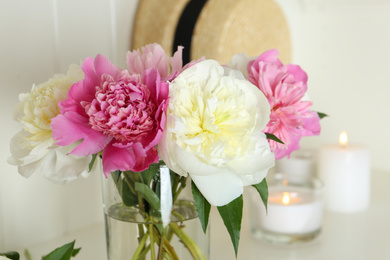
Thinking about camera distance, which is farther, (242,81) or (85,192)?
(85,192)

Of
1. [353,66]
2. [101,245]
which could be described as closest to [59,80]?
[101,245]

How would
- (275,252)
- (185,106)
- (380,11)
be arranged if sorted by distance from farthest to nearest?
(380,11)
(275,252)
(185,106)

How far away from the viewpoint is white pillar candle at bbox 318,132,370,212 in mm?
888

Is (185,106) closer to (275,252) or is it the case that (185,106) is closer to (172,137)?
(172,137)

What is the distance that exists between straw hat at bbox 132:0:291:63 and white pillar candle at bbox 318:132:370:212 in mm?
243

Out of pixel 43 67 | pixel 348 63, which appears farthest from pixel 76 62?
pixel 348 63

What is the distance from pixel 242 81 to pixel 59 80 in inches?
6.4

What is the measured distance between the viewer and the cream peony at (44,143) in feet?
1.47

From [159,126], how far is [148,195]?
0.31ft

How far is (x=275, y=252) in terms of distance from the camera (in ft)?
2.35

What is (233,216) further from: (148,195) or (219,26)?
(219,26)

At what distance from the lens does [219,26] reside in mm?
894

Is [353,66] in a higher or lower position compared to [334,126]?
higher

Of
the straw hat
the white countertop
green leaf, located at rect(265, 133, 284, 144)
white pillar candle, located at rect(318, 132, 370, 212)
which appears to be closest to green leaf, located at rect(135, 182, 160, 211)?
green leaf, located at rect(265, 133, 284, 144)
